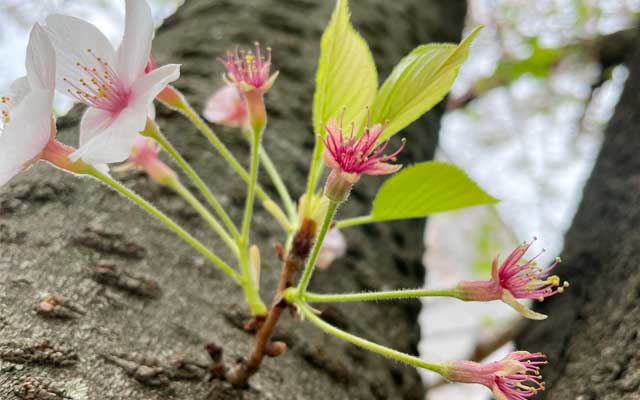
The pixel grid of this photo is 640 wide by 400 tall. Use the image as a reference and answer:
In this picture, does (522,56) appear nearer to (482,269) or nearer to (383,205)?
(482,269)

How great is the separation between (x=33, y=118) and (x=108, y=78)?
0.10 metres

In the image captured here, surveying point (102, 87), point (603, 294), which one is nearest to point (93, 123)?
point (102, 87)

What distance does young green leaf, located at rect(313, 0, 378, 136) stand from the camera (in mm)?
572

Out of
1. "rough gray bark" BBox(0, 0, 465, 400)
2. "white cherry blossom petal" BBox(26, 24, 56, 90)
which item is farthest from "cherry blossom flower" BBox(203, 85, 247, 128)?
"white cherry blossom petal" BBox(26, 24, 56, 90)

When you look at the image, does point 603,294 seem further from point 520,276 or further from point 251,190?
point 251,190

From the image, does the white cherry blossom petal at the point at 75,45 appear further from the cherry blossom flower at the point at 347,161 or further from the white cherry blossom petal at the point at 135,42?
the cherry blossom flower at the point at 347,161

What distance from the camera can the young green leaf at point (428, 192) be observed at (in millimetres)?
551

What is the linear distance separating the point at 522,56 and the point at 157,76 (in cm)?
204

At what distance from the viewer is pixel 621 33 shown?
181 cm

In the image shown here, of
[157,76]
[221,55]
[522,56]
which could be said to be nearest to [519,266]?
[157,76]

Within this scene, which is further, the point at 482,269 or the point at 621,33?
the point at 482,269

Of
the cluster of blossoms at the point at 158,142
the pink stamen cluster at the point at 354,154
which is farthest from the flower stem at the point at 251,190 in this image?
the pink stamen cluster at the point at 354,154

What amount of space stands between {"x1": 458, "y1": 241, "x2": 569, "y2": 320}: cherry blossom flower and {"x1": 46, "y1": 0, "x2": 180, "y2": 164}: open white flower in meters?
0.33

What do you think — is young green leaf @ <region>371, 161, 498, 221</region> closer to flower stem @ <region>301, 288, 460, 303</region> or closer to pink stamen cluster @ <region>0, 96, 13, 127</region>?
flower stem @ <region>301, 288, 460, 303</region>
